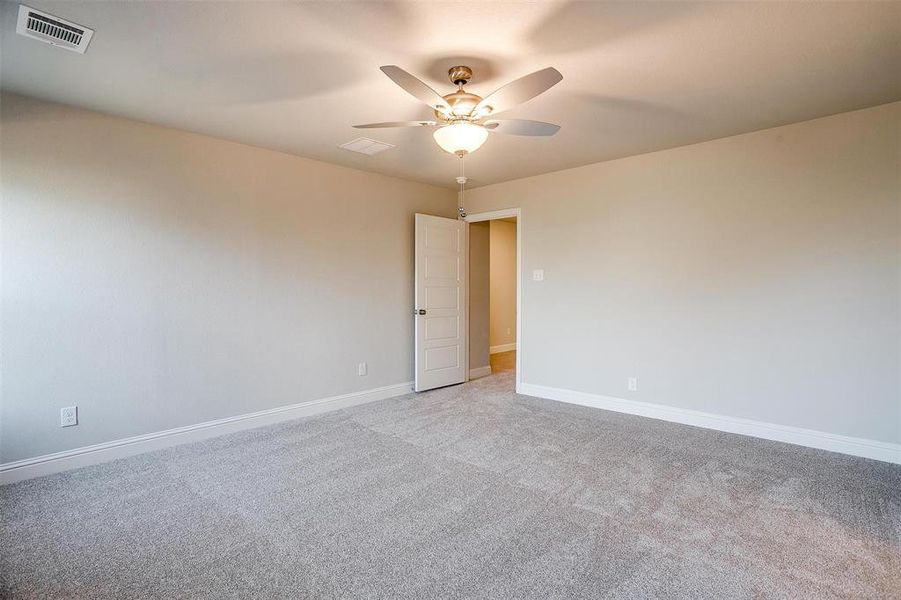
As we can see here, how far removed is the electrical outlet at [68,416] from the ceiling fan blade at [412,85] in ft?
10.3

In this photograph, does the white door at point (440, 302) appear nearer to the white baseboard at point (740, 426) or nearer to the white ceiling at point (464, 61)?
A: the white baseboard at point (740, 426)

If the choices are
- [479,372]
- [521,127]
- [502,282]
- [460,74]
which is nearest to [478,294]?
[479,372]

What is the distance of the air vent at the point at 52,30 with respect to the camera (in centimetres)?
197

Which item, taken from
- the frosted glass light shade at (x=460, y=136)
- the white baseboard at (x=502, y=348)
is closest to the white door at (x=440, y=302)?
the white baseboard at (x=502, y=348)

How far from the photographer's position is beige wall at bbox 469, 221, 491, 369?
5926 mm

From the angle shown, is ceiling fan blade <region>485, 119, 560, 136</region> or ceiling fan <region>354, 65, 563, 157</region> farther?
ceiling fan blade <region>485, 119, 560, 136</region>

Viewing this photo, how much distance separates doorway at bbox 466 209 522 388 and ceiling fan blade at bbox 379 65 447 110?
2.98 meters

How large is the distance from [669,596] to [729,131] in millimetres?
3457

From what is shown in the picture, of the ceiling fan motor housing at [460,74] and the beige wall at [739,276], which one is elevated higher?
the ceiling fan motor housing at [460,74]

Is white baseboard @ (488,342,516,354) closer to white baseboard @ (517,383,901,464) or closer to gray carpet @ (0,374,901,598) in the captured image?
white baseboard @ (517,383,901,464)

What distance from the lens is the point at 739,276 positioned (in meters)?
3.65

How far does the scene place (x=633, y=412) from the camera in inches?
Result: 167

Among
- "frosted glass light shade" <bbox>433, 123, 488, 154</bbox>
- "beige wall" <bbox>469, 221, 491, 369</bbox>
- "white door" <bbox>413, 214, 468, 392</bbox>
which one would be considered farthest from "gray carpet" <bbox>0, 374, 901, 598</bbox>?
"beige wall" <bbox>469, 221, 491, 369</bbox>

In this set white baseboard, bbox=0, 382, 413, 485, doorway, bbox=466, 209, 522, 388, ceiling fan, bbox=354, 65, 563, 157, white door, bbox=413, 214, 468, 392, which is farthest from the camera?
doorway, bbox=466, 209, 522, 388
